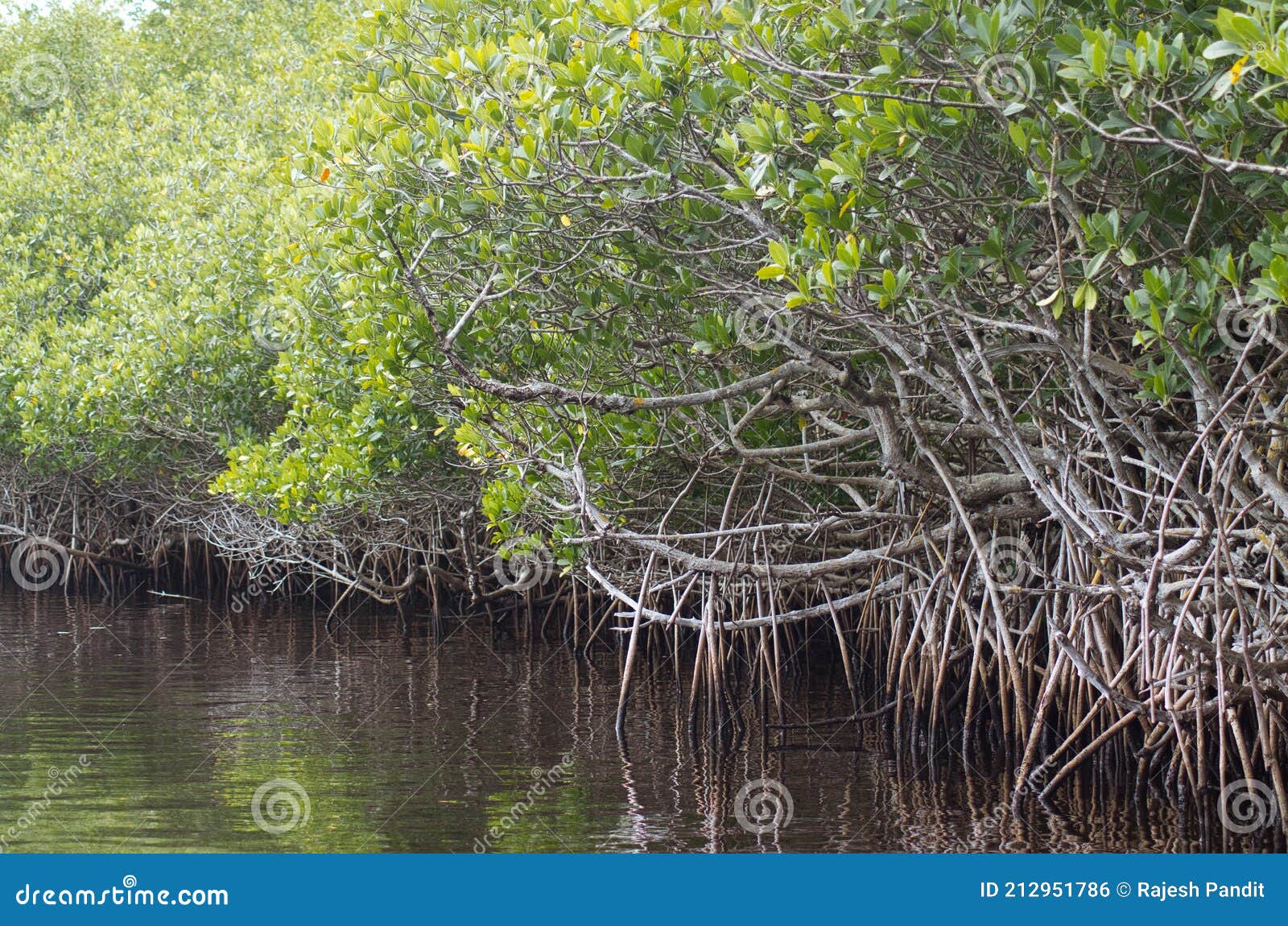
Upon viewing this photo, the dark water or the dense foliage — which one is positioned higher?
the dense foliage

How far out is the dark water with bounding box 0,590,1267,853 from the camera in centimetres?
509

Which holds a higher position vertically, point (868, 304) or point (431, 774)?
point (868, 304)

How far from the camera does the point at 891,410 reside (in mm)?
5391

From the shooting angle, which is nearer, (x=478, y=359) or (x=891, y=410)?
(x=891, y=410)

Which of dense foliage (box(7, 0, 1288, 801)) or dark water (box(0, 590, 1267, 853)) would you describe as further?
dark water (box(0, 590, 1267, 853))

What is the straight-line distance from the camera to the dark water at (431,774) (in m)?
5.09

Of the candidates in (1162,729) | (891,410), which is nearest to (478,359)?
(891,410)

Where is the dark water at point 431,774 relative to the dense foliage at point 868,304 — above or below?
below

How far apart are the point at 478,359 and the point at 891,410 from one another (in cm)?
210

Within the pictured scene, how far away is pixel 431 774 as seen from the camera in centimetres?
626

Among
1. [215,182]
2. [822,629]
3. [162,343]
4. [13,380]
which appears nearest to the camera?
[822,629]

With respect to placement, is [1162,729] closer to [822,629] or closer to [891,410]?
[891,410]

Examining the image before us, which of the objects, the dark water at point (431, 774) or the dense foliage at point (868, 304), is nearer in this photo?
the dense foliage at point (868, 304)

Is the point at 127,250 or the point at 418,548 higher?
the point at 127,250
